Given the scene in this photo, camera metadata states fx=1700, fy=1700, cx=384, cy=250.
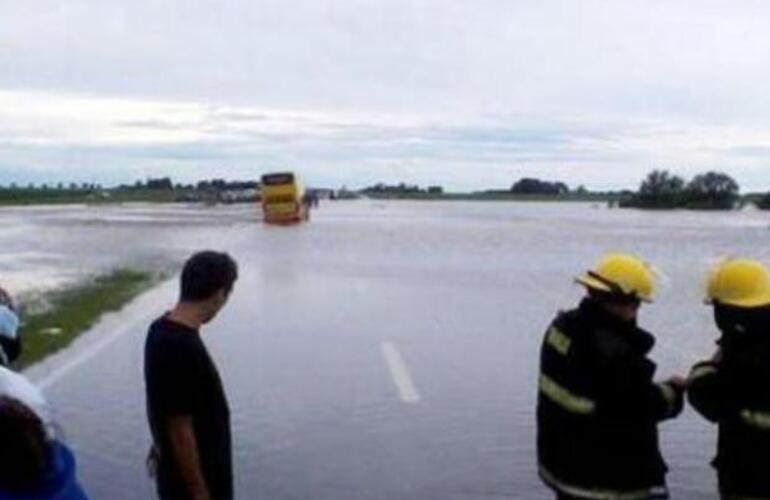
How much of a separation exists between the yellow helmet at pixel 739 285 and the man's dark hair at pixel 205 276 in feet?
5.96

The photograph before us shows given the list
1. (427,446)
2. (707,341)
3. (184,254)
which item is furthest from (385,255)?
(427,446)

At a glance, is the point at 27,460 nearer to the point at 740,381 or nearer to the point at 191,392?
the point at 191,392

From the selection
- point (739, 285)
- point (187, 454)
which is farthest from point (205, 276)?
point (739, 285)

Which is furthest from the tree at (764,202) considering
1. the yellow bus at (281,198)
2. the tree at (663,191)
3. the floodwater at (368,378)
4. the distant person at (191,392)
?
the distant person at (191,392)

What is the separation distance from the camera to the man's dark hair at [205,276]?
642 centimetres

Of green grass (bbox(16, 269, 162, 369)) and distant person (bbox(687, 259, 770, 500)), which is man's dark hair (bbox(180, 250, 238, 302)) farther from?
green grass (bbox(16, 269, 162, 369))

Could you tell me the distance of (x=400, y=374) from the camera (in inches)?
646

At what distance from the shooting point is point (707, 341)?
67.0 ft

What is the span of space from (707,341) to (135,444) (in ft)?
33.4

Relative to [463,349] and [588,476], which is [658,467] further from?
[463,349]

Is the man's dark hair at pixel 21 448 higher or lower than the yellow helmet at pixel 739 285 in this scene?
lower

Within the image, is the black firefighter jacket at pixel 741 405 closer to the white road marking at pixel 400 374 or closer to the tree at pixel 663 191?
the white road marking at pixel 400 374

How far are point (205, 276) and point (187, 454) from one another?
670 millimetres

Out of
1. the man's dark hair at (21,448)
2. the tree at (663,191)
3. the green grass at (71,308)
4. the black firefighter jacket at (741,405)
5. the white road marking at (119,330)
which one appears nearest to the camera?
the man's dark hair at (21,448)
